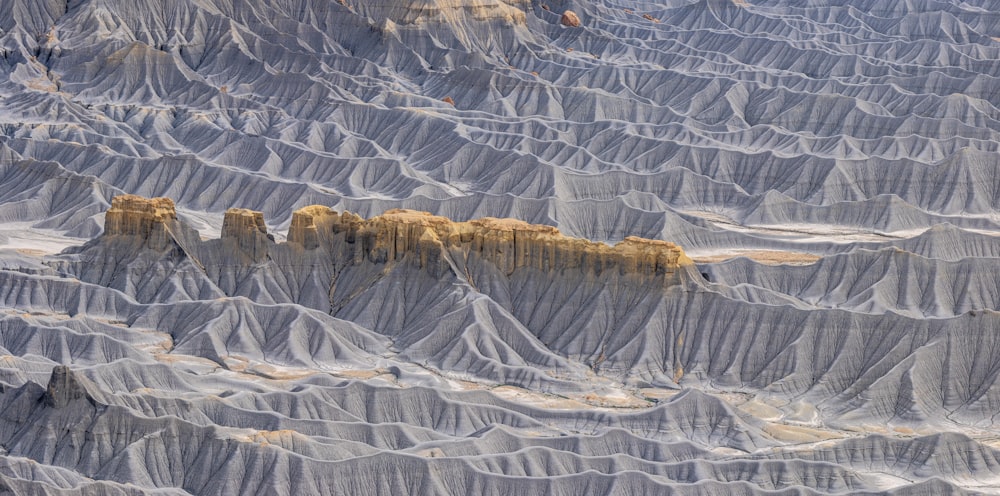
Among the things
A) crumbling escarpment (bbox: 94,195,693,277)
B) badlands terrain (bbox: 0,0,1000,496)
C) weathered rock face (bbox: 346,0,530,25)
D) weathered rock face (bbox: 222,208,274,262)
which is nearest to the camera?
badlands terrain (bbox: 0,0,1000,496)

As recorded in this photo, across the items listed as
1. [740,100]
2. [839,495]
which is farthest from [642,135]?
[839,495]

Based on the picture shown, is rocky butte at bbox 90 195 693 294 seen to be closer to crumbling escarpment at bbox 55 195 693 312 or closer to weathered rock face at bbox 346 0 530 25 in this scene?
crumbling escarpment at bbox 55 195 693 312

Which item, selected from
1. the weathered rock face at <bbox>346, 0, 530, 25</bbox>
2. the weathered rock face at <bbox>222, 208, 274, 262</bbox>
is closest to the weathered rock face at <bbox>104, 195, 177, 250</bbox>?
the weathered rock face at <bbox>222, 208, 274, 262</bbox>

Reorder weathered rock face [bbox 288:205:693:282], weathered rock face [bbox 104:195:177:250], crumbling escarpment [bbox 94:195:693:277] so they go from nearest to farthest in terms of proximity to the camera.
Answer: weathered rock face [bbox 288:205:693:282] < crumbling escarpment [bbox 94:195:693:277] < weathered rock face [bbox 104:195:177:250]

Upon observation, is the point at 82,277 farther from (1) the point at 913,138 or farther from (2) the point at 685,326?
(1) the point at 913,138

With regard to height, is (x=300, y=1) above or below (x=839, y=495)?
above

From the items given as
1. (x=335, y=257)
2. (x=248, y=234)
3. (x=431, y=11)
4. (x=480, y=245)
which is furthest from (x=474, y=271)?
(x=431, y=11)

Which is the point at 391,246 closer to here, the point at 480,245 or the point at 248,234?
the point at 480,245
